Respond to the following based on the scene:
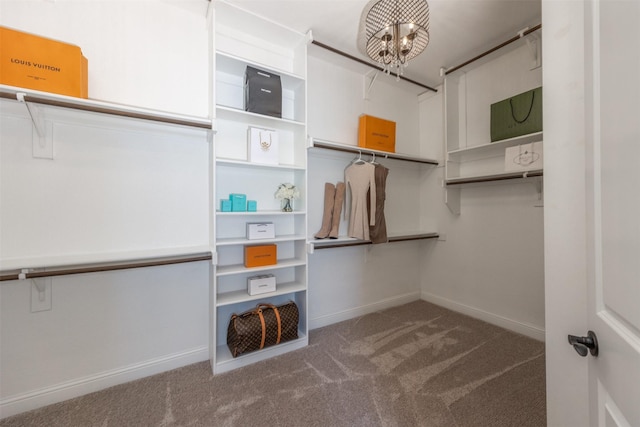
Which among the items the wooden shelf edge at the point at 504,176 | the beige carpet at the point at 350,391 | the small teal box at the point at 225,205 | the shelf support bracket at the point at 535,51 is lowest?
the beige carpet at the point at 350,391

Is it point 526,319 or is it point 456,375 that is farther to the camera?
point 526,319

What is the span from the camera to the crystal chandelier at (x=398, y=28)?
4.78 ft

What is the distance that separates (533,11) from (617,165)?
2.23m

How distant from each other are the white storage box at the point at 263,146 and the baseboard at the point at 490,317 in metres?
2.52

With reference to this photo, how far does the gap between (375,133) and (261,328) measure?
6.84 ft

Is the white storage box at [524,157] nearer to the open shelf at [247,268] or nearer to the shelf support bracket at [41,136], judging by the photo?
the open shelf at [247,268]

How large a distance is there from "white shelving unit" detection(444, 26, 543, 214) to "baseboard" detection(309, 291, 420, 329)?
1.20 metres

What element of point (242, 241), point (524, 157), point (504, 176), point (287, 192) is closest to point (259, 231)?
point (242, 241)

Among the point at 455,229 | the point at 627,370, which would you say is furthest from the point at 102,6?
the point at 455,229

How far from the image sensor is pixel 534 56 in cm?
227

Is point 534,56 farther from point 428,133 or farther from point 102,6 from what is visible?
point 102,6

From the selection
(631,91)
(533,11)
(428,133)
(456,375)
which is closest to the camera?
(631,91)

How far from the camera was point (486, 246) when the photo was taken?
269cm

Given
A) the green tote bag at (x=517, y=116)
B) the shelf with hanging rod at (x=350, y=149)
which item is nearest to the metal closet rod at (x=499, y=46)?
the green tote bag at (x=517, y=116)
